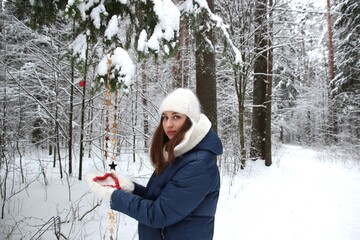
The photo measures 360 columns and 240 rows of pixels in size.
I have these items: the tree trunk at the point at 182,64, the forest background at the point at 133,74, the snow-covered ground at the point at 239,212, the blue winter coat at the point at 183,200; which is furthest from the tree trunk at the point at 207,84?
the blue winter coat at the point at 183,200

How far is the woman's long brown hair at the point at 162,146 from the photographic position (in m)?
1.55

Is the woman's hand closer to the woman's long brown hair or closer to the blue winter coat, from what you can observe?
the blue winter coat

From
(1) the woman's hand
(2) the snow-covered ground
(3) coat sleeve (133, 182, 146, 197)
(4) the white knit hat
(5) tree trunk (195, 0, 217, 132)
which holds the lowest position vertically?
(2) the snow-covered ground

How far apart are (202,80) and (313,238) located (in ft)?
12.9

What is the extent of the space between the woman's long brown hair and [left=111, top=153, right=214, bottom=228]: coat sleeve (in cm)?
15

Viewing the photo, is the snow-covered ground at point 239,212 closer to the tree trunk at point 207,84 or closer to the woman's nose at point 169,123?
the tree trunk at point 207,84

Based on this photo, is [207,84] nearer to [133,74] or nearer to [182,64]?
[182,64]

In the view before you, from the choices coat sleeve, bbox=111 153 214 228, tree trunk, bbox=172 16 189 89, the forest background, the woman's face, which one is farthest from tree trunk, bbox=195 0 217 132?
coat sleeve, bbox=111 153 214 228

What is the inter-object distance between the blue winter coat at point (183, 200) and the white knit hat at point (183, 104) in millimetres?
168

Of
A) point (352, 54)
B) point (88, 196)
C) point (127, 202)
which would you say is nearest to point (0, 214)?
point (88, 196)

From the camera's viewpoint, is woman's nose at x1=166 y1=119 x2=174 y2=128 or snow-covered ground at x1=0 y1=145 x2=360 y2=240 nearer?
woman's nose at x1=166 y1=119 x2=174 y2=128

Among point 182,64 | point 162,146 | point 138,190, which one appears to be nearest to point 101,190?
point 138,190

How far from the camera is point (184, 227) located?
1.48 m

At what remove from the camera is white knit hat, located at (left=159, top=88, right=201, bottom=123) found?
1.61m
